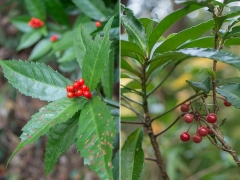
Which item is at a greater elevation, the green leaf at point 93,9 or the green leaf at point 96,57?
the green leaf at point 93,9

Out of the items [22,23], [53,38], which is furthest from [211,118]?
[22,23]

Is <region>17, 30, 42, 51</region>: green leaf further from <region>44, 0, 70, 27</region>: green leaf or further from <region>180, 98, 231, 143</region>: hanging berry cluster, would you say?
<region>180, 98, 231, 143</region>: hanging berry cluster

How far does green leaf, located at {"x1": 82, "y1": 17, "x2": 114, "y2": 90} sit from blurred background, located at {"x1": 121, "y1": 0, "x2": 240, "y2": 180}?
15 cm

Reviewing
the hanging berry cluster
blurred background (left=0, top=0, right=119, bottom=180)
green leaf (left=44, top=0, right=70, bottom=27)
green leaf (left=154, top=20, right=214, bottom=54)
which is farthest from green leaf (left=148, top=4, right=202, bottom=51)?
blurred background (left=0, top=0, right=119, bottom=180)

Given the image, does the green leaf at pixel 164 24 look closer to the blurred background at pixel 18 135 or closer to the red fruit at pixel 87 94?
the red fruit at pixel 87 94

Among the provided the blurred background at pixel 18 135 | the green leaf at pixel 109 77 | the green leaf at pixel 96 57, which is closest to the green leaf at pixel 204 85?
the green leaf at pixel 96 57

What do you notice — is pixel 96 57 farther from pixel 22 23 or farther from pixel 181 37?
pixel 22 23

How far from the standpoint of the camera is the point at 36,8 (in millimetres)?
958

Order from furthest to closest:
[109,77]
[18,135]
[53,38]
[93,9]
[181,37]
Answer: [18,135] → [53,38] → [93,9] → [109,77] → [181,37]

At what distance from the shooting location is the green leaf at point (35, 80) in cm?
45

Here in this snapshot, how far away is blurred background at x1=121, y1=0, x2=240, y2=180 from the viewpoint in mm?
582

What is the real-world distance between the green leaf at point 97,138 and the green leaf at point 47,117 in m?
0.02

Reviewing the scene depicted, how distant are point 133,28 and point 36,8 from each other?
598 mm

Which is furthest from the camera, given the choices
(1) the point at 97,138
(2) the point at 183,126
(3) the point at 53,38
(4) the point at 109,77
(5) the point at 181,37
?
(2) the point at 183,126
